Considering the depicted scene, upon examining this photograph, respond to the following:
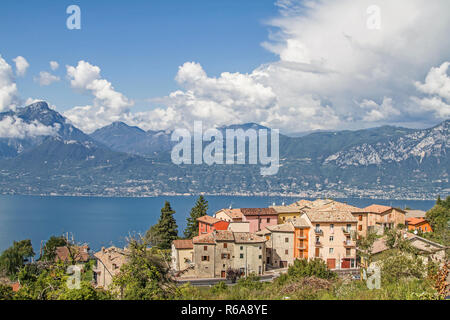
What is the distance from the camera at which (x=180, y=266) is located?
4053 centimetres

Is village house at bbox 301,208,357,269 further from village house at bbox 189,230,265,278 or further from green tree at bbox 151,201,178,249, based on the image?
green tree at bbox 151,201,178,249

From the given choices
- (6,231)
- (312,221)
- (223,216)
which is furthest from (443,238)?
(6,231)


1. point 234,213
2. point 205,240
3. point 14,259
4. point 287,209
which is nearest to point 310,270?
point 205,240

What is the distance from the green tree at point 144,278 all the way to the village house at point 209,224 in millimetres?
32925

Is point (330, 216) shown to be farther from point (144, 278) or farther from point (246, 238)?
point (144, 278)

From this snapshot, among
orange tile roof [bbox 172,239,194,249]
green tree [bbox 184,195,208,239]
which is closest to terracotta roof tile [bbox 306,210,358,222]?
orange tile roof [bbox 172,239,194,249]

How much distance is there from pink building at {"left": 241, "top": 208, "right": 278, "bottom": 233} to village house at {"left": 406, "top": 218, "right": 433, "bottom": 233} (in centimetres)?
1662

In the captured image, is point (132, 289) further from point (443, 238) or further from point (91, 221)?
point (91, 221)

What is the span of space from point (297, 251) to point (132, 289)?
30.8 metres

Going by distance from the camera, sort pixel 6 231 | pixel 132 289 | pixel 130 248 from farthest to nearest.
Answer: pixel 6 231, pixel 130 248, pixel 132 289

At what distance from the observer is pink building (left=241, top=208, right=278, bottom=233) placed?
164 ft

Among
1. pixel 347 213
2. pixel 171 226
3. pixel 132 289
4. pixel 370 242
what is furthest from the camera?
pixel 171 226

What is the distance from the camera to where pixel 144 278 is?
1370 cm

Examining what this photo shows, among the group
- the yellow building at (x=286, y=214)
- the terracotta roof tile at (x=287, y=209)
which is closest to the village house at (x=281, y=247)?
the yellow building at (x=286, y=214)
